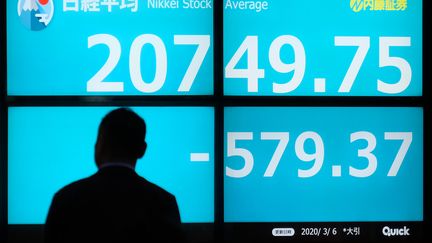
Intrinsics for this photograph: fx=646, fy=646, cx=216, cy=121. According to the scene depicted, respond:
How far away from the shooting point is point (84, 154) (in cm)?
475

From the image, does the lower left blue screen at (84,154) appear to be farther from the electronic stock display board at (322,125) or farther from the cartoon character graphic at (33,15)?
the cartoon character graphic at (33,15)

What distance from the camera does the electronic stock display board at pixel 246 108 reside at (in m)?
4.72

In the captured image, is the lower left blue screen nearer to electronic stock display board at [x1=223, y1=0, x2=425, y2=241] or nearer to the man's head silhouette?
electronic stock display board at [x1=223, y1=0, x2=425, y2=241]

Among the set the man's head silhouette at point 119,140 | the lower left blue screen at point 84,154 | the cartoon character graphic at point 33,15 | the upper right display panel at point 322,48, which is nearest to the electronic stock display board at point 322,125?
the upper right display panel at point 322,48

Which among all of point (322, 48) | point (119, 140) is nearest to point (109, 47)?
point (322, 48)

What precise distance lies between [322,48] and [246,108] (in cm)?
73

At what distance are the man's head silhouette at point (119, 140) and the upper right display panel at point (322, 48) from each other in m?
1.89

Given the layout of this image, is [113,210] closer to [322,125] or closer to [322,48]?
[322,125]

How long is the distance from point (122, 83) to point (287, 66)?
123cm

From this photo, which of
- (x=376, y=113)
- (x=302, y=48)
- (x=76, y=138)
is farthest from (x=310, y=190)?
(x=76, y=138)

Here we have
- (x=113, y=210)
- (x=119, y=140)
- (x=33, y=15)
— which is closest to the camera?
(x=113, y=210)

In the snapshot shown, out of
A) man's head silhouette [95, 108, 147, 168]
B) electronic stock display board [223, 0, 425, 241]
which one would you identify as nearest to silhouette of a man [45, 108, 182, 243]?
man's head silhouette [95, 108, 147, 168]

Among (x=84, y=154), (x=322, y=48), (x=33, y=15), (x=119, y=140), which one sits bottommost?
(x=84, y=154)

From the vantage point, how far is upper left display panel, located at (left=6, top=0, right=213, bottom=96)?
15.5ft
